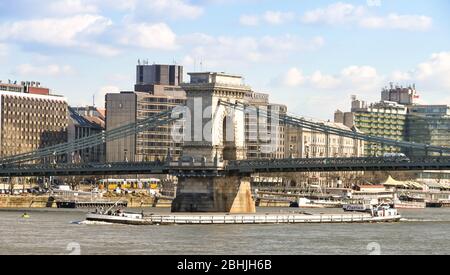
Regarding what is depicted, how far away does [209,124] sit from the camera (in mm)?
114688

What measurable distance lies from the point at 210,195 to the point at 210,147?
3918mm

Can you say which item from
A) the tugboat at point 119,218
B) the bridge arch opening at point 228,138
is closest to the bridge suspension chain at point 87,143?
the bridge arch opening at point 228,138

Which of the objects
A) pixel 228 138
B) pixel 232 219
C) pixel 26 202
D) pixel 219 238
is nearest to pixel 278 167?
pixel 228 138

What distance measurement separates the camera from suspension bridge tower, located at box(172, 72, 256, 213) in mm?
114250

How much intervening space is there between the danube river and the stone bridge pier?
1302cm

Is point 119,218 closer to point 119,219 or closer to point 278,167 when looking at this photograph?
point 119,219

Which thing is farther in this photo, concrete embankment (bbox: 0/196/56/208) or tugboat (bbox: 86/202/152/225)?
concrete embankment (bbox: 0/196/56/208)

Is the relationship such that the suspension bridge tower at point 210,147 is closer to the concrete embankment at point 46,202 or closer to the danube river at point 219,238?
the danube river at point 219,238

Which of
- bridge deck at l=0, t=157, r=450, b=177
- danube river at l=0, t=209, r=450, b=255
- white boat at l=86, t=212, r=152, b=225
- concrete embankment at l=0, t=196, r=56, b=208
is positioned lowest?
danube river at l=0, t=209, r=450, b=255

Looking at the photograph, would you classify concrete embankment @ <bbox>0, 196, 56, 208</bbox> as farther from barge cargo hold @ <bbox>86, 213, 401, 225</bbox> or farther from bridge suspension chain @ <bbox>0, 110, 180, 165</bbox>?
barge cargo hold @ <bbox>86, 213, 401, 225</bbox>

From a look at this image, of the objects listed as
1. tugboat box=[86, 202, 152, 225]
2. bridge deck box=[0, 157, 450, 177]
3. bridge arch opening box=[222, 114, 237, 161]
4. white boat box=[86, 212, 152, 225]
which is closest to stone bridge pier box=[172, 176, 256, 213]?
bridge deck box=[0, 157, 450, 177]

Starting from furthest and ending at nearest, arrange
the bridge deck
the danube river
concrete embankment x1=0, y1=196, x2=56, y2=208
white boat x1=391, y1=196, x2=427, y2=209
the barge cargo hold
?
white boat x1=391, y1=196, x2=427, y2=209 < concrete embankment x1=0, y1=196, x2=56, y2=208 < the bridge deck < the barge cargo hold < the danube river
